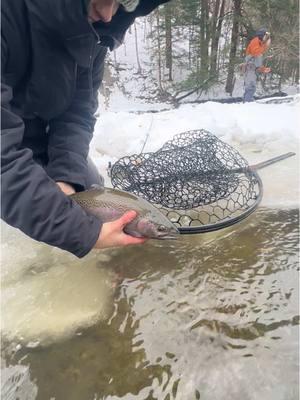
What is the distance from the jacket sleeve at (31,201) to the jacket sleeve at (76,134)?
73 cm

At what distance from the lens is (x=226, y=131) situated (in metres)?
4.69

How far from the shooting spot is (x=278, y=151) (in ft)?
13.6

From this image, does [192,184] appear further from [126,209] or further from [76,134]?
[126,209]

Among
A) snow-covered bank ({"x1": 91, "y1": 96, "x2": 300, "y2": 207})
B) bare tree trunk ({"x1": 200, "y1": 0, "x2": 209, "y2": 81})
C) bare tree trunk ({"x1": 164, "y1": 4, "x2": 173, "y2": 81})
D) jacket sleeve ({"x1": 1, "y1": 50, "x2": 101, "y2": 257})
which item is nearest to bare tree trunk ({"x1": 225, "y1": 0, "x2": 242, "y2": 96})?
bare tree trunk ({"x1": 200, "y1": 0, "x2": 209, "y2": 81})

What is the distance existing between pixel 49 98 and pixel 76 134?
46cm

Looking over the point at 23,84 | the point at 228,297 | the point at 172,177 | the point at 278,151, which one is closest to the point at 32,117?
the point at 23,84

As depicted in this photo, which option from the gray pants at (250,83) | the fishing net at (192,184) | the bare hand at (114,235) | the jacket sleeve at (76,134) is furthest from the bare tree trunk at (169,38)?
the bare hand at (114,235)

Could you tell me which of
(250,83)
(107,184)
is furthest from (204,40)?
(107,184)

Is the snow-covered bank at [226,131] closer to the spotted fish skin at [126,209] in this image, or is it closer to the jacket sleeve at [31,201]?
the spotted fish skin at [126,209]

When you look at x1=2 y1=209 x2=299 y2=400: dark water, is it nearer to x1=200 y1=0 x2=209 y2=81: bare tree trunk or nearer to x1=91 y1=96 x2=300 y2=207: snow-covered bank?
x1=91 y1=96 x2=300 y2=207: snow-covered bank

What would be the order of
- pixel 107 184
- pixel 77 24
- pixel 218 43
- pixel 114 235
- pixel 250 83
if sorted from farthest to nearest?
1. pixel 218 43
2. pixel 250 83
3. pixel 107 184
4. pixel 114 235
5. pixel 77 24

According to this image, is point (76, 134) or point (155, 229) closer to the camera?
point (155, 229)

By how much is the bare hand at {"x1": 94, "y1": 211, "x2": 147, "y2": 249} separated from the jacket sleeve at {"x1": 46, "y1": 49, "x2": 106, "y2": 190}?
2.05 feet

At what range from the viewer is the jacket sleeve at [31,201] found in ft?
5.04
